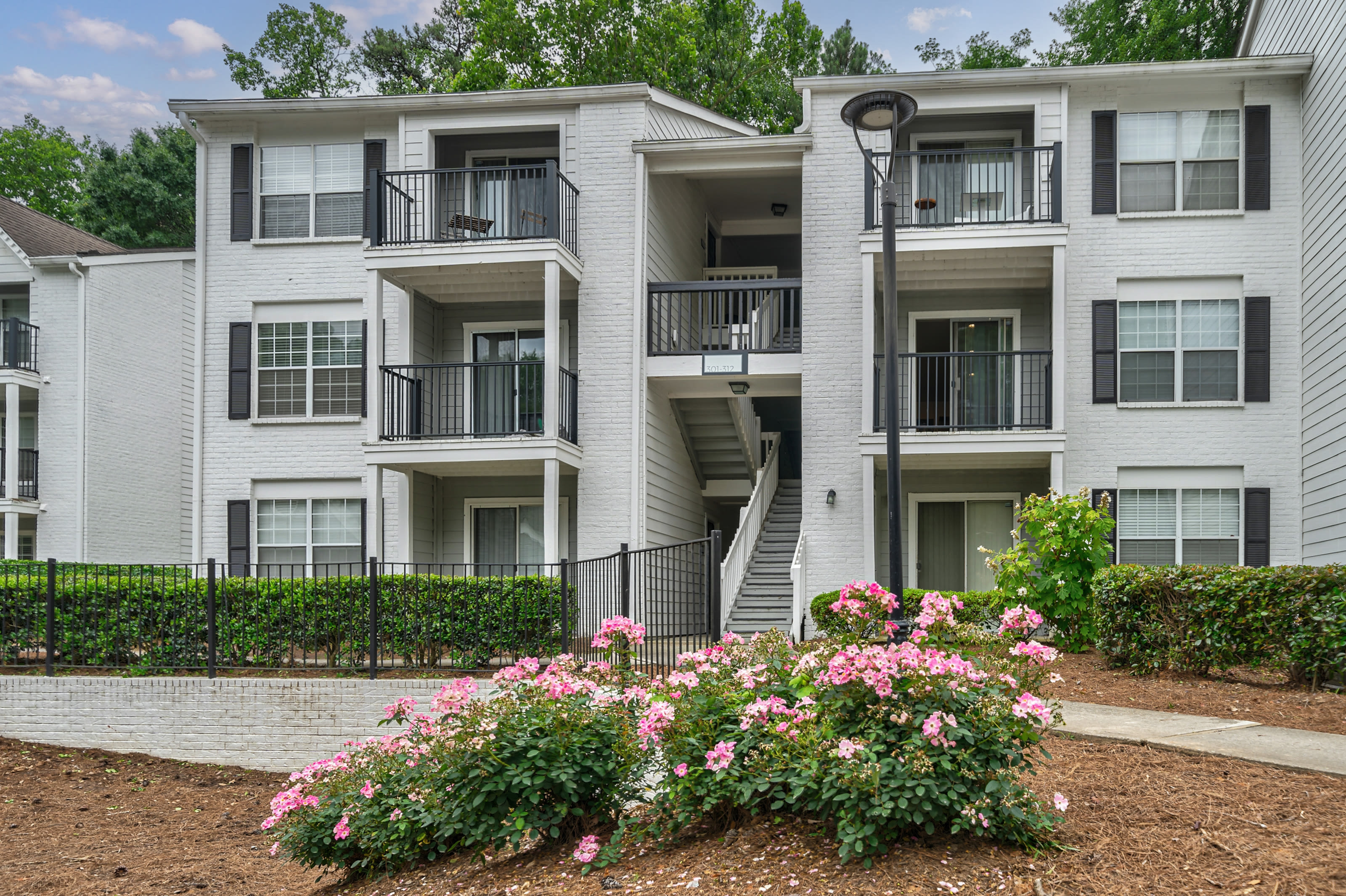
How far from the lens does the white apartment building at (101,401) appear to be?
1844cm

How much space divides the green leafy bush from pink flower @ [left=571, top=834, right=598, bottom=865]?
296 inches

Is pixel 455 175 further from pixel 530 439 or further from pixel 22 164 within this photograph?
pixel 22 164

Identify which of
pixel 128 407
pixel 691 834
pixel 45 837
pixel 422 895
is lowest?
pixel 45 837

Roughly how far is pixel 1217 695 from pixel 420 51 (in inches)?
1330

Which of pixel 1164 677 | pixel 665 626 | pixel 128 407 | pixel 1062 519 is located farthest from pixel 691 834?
pixel 128 407

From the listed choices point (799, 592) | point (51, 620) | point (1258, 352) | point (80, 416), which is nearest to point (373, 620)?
point (51, 620)

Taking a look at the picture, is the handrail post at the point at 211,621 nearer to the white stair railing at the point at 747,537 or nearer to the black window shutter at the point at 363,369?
the black window shutter at the point at 363,369

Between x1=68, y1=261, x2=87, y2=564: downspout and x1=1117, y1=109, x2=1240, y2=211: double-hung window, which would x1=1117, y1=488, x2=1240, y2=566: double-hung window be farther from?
x1=68, y1=261, x2=87, y2=564: downspout

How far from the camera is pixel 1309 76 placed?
15.1 meters

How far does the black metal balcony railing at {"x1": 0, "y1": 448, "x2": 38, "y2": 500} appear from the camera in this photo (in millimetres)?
19203

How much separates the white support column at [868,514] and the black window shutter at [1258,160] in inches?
227

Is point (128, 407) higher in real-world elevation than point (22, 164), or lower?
lower

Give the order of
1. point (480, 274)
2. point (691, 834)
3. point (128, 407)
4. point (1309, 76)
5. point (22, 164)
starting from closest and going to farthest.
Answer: point (691, 834) → point (1309, 76) → point (480, 274) → point (128, 407) → point (22, 164)

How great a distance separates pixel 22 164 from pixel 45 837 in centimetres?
3271
